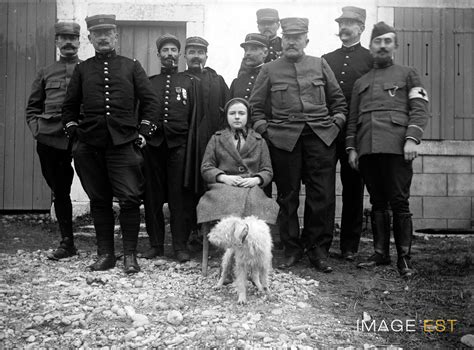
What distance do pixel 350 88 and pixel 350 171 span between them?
75cm

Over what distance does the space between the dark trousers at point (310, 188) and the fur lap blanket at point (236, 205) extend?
0.51 m

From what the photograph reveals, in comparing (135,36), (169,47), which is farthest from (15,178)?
(169,47)

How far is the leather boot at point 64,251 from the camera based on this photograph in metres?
5.45

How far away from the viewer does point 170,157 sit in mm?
5473

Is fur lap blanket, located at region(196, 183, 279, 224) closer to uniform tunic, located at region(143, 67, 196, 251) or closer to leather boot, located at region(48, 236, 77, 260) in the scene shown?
uniform tunic, located at region(143, 67, 196, 251)

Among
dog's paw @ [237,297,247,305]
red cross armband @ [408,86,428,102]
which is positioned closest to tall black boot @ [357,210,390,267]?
red cross armband @ [408,86,428,102]

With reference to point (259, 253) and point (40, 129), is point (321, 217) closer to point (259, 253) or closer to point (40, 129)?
point (259, 253)

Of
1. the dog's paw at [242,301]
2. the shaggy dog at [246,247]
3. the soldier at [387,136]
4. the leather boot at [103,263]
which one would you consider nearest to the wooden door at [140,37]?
the soldier at [387,136]

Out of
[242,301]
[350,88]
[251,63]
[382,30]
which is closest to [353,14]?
[382,30]

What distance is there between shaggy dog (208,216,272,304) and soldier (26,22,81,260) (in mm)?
1826

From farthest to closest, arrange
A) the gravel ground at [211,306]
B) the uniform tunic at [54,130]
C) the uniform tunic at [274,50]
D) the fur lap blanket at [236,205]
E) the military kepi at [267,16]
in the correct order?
1. the military kepi at [267,16]
2. the uniform tunic at [274,50]
3. the uniform tunic at [54,130]
4. the fur lap blanket at [236,205]
5. the gravel ground at [211,306]

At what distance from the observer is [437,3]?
7.83 meters

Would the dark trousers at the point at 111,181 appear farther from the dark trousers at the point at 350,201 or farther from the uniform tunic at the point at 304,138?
the dark trousers at the point at 350,201

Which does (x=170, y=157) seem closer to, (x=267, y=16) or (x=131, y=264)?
(x=131, y=264)
